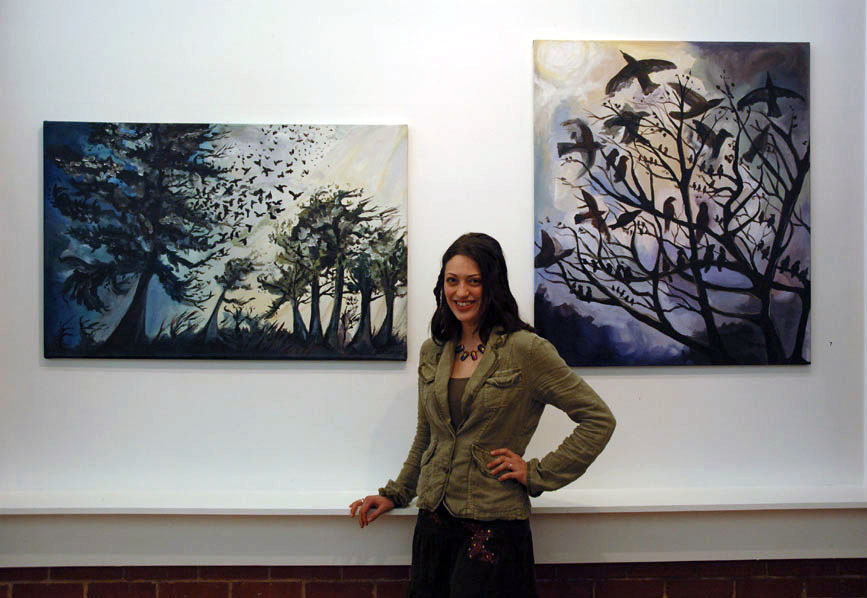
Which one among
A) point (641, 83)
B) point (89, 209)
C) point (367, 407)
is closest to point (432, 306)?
point (367, 407)

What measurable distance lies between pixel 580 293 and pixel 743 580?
4.10 ft

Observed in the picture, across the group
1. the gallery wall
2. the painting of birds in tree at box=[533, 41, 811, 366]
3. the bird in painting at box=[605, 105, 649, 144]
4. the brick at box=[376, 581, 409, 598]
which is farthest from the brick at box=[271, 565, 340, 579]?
the bird in painting at box=[605, 105, 649, 144]

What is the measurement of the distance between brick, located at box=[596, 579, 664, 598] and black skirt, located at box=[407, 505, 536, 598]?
2.09 ft

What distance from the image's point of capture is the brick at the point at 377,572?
→ 239 centimetres

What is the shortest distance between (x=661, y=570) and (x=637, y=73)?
1.89 metres

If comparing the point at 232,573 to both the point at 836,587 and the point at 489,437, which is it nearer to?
the point at 489,437

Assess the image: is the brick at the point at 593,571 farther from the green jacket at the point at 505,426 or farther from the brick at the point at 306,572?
the brick at the point at 306,572

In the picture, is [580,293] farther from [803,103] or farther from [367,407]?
[803,103]

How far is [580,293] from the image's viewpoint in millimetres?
2443

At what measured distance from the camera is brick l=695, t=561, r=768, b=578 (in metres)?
2.42

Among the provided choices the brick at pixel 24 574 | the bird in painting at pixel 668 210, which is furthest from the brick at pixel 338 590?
the bird in painting at pixel 668 210

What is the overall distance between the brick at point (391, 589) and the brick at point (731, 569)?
1.11 m

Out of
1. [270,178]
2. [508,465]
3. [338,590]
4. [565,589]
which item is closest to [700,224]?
[508,465]

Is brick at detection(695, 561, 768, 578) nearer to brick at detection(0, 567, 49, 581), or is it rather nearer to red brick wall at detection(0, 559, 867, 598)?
red brick wall at detection(0, 559, 867, 598)
